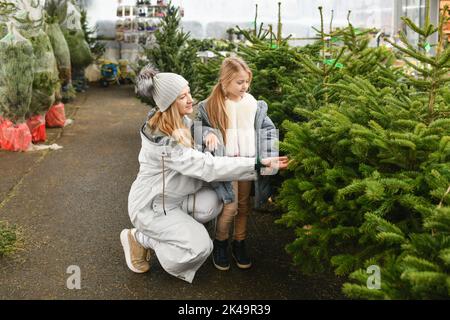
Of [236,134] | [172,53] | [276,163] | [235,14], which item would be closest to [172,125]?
[236,134]

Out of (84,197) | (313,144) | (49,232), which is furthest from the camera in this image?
(84,197)

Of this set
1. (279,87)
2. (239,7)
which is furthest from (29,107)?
(239,7)

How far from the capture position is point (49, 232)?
464 centimetres

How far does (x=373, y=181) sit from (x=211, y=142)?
57.2 inches

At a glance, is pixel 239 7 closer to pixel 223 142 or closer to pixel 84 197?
pixel 84 197

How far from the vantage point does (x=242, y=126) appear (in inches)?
155

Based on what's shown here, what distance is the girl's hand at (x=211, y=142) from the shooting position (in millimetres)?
3711

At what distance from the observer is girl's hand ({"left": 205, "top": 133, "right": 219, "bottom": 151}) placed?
3711mm

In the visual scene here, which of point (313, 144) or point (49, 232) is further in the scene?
point (49, 232)

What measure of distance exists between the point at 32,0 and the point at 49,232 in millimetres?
4493

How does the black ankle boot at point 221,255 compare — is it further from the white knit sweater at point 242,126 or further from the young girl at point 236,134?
the white knit sweater at point 242,126

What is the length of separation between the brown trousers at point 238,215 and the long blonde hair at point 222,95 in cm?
39

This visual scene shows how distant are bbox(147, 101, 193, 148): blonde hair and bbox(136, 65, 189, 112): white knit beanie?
1.7 inches
